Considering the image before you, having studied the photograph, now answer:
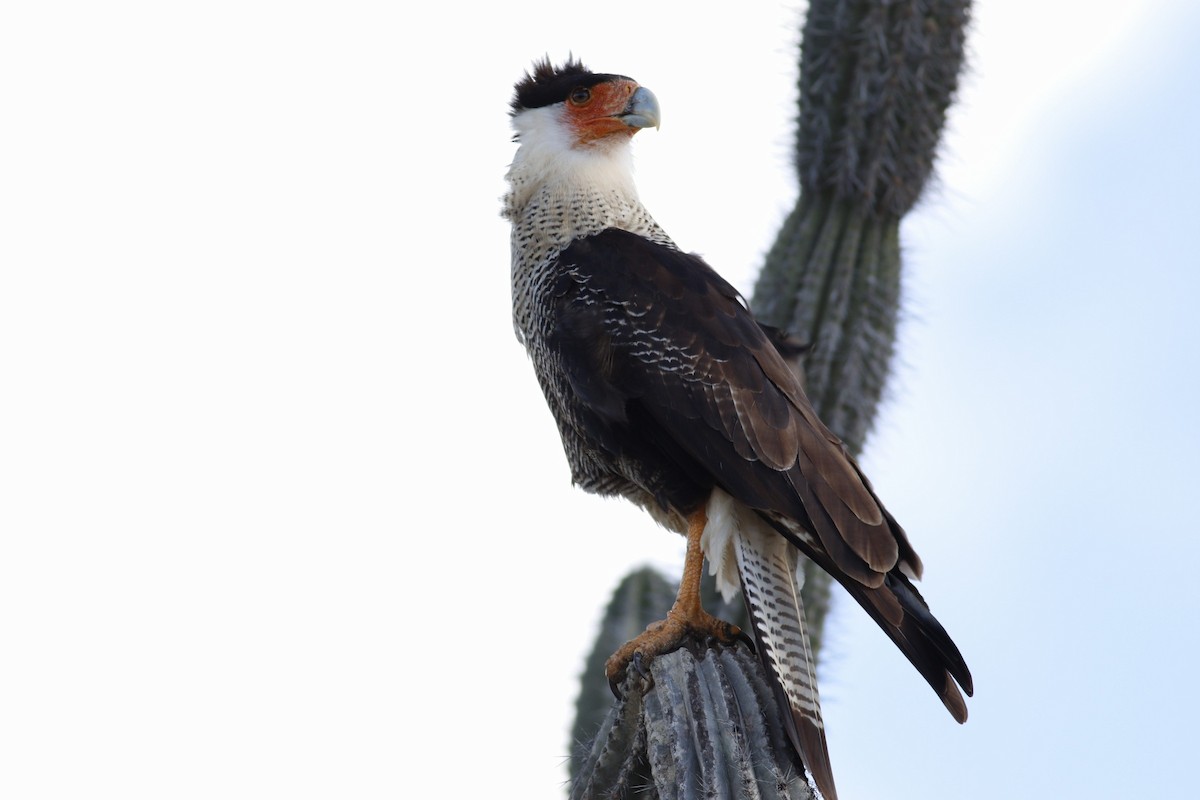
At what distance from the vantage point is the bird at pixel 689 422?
11.1 ft

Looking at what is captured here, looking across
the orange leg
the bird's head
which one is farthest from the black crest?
the orange leg

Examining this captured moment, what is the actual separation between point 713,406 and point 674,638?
543mm

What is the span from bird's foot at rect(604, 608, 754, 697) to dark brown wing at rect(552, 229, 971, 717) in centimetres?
30

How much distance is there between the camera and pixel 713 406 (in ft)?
12.0

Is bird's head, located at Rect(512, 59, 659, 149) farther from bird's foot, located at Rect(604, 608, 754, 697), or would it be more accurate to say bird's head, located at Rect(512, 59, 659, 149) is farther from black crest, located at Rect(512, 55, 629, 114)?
bird's foot, located at Rect(604, 608, 754, 697)

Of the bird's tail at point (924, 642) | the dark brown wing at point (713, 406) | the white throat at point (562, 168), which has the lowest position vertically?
the bird's tail at point (924, 642)

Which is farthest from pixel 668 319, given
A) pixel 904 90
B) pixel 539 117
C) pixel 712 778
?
pixel 904 90

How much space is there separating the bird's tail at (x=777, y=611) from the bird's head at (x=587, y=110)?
1.12 metres

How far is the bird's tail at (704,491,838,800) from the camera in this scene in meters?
3.16

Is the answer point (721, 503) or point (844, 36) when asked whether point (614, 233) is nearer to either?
point (721, 503)

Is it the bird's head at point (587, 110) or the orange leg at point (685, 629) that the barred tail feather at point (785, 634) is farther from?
the bird's head at point (587, 110)

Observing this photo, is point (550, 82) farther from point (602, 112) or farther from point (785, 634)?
point (785, 634)

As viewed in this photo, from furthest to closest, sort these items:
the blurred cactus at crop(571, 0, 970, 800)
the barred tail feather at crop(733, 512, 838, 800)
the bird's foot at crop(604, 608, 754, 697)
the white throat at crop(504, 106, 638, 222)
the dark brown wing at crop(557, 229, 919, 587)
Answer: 1. the blurred cactus at crop(571, 0, 970, 800)
2. the white throat at crop(504, 106, 638, 222)
3. the bird's foot at crop(604, 608, 754, 697)
4. the dark brown wing at crop(557, 229, 919, 587)
5. the barred tail feather at crop(733, 512, 838, 800)

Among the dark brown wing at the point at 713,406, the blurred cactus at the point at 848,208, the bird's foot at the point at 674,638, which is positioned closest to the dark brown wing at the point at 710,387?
the dark brown wing at the point at 713,406
